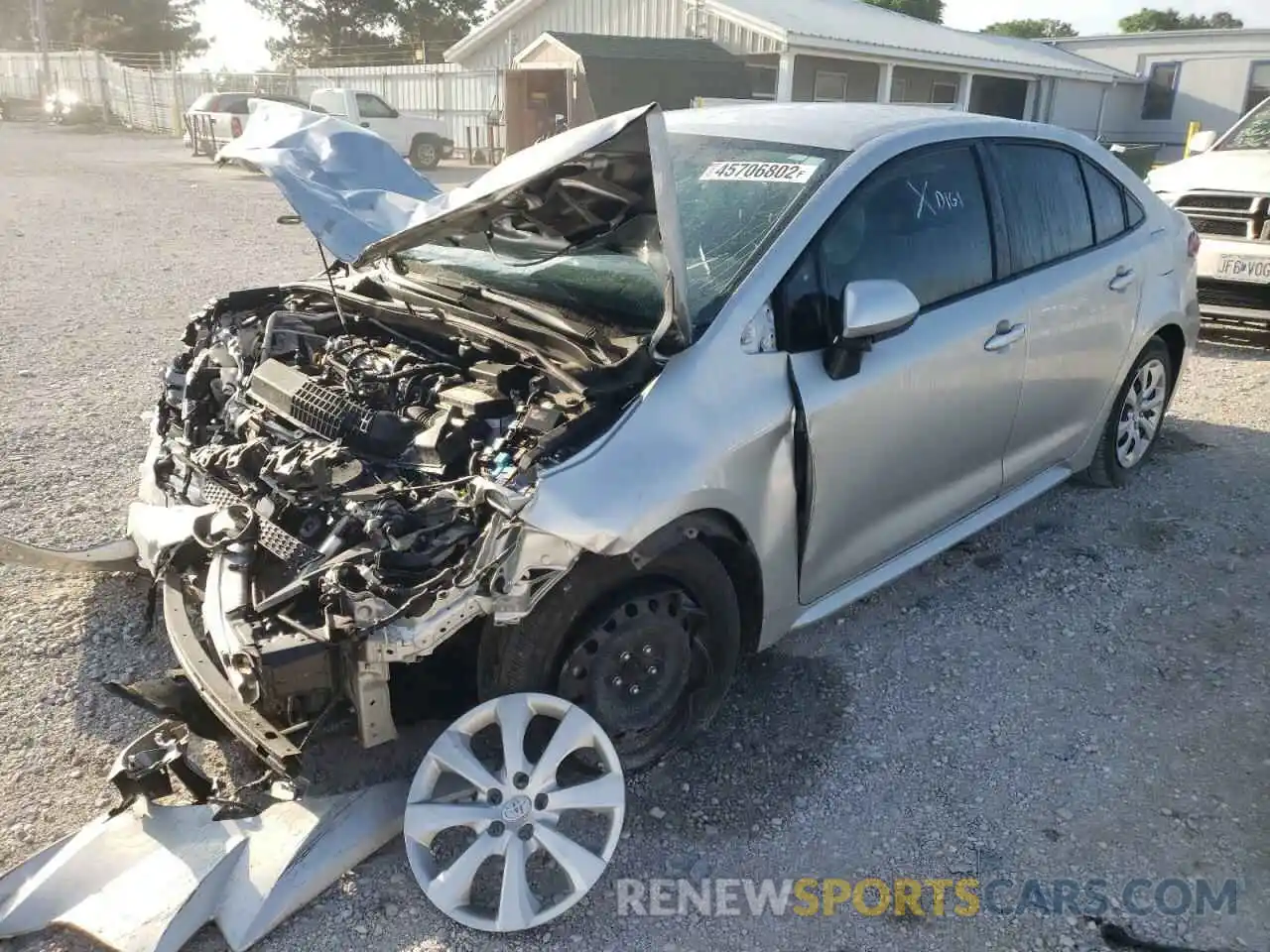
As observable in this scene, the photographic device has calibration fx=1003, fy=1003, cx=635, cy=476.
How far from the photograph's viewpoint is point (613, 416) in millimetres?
2684

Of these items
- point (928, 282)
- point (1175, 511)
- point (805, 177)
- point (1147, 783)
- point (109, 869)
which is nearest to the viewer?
point (109, 869)

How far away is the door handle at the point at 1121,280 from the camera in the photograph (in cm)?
440

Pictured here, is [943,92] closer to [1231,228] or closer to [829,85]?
[829,85]

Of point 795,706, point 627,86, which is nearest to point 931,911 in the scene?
point 795,706

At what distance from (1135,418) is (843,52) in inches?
712

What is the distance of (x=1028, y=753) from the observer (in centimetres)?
319

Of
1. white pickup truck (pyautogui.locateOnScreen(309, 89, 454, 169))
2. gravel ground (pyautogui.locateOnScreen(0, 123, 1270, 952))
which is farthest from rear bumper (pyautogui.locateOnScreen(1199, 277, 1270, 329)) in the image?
white pickup truck (pyautogui.locateOnScreen(309, 89, 454, 169))

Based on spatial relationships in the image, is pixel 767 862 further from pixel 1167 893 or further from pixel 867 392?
pixel 867 392

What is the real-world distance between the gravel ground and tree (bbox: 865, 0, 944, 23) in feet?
159

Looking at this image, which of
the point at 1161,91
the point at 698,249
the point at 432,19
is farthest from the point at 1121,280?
the point at 432,19

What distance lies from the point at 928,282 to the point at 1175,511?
91.3 inches

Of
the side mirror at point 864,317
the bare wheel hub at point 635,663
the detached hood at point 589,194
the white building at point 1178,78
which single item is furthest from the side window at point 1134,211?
the white building at point 1178,78

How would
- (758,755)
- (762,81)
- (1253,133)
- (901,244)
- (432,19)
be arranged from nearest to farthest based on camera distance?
(758,755), (901,244), (1253,133), (762,81), (432,19)

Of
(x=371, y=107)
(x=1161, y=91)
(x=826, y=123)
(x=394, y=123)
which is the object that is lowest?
(x=826, y=123)
